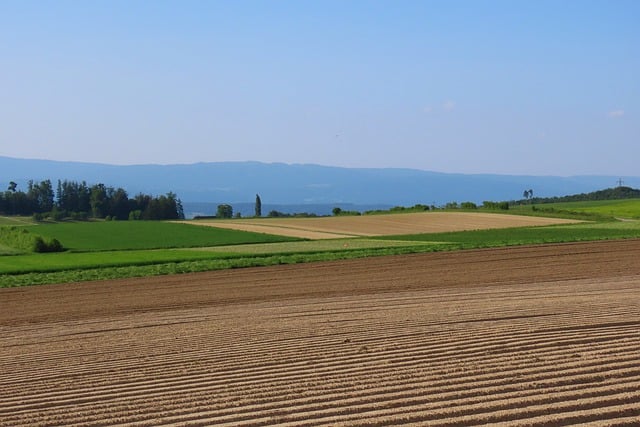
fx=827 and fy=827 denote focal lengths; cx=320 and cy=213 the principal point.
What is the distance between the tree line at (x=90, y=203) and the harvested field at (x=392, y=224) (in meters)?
35.8

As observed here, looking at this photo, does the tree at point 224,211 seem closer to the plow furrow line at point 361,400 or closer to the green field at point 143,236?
the green field at point 143,236

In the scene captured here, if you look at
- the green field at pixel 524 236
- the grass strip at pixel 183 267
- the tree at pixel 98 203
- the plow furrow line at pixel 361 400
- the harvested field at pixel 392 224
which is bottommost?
the grass strip at pixel 183 267

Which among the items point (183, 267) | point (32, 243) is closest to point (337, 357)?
point (183, 267)

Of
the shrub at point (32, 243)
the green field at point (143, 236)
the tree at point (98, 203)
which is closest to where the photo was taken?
the shrub at point (32, 243)

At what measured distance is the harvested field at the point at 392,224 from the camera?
55156 millimetres

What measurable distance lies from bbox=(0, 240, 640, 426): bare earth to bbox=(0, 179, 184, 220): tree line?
7967 centimetres

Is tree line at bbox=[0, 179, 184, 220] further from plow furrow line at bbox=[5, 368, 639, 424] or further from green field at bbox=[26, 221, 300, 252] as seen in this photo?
plow furrow line at bbox=[5, 368, 639, 424]

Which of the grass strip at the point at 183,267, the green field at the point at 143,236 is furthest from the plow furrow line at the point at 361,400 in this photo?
the green field at the point at 143,236

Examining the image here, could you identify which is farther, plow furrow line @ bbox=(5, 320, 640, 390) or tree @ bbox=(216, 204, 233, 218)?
tree @ bbox=(216, 204, 233, 218)

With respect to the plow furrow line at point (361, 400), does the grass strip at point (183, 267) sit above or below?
below

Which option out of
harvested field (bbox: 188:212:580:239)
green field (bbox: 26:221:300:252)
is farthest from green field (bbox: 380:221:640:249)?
green field (bbox: 26:221:300:252)

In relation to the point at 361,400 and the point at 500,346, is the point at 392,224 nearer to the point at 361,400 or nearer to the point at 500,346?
the point at 500,346

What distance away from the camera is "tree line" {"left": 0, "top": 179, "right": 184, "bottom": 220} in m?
102

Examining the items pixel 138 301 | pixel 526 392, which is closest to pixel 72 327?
pixel 138 301
